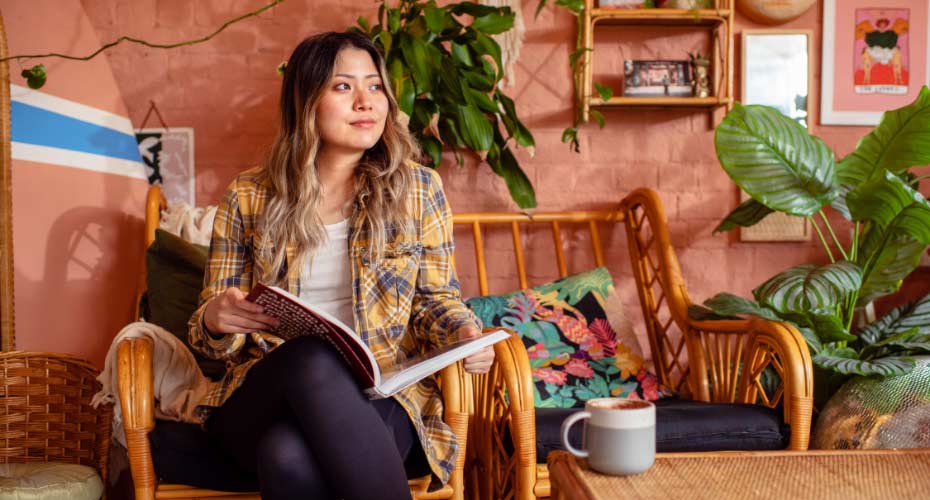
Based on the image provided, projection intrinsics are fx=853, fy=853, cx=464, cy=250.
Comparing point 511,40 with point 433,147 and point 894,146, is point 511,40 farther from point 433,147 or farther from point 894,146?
point 894,146

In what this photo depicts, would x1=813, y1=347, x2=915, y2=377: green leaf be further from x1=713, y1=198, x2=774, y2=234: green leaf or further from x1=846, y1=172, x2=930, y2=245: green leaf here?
x1=713, y1=198, x2=774, y2=234: green leaf

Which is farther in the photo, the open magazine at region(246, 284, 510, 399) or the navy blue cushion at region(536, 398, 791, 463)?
the navy blue cushion at region(536, 398, 791, 463)

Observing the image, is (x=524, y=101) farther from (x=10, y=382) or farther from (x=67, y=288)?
(x=10, y=382)

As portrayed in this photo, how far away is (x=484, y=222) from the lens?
242 cm

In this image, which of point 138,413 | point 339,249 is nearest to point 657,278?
point 339,249

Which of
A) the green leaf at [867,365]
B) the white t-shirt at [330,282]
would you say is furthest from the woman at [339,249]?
the green leaf at [867,365]

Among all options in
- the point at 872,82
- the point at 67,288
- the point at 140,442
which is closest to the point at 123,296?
the point at 67,288

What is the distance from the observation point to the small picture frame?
7.96 feet

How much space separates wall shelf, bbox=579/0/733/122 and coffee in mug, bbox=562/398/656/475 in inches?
56.7

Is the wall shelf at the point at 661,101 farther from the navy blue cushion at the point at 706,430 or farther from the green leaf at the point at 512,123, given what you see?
the navy blue cushion at the point at 706,430

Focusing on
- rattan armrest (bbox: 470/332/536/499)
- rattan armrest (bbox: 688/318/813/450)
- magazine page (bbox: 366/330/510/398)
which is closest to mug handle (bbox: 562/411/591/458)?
magazine page (bbox: 366/330/510/398)

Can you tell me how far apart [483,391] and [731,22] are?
134 centimetres

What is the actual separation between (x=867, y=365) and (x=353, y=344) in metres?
1.13

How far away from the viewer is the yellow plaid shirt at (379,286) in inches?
61.2
